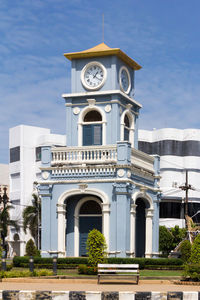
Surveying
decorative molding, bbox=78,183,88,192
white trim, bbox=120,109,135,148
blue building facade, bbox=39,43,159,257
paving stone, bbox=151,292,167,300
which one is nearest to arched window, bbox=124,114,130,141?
blue building facade, bbox=39,43,159,257

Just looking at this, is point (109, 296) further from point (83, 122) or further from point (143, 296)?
point (83, 122)

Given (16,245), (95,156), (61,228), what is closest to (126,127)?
(95,156)

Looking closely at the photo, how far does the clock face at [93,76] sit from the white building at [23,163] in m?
54.6

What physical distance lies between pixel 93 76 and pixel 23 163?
190 feet

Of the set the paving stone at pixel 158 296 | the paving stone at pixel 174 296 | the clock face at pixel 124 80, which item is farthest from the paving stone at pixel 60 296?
the clock face at pixel 124 80

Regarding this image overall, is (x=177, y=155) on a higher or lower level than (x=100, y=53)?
lower

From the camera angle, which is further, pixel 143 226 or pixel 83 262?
pixel 143 226

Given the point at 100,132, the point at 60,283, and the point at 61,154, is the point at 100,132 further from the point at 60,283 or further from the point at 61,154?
the point at 60,283

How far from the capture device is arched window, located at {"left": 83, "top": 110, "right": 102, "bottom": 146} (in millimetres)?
33688

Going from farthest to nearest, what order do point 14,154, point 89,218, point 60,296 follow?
1. point 14,154
2. point 89,218
3. point 60,296

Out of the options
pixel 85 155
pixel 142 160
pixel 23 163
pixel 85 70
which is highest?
pixel 85 70

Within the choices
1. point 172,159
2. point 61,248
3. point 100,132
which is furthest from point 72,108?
point 172,159

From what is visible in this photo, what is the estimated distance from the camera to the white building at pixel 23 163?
291 ft

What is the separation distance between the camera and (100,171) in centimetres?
3103
